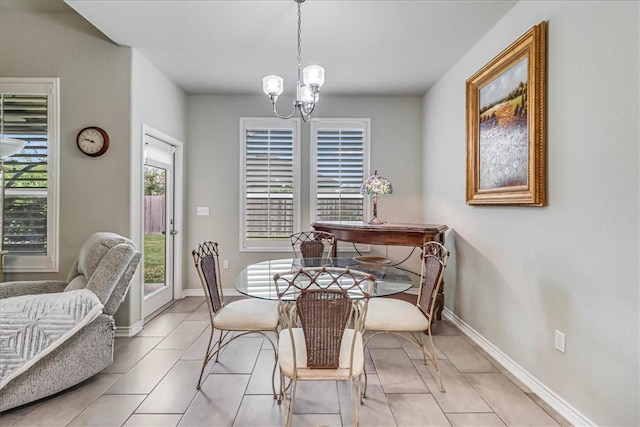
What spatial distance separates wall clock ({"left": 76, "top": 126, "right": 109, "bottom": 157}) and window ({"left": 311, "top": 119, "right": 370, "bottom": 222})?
240cm

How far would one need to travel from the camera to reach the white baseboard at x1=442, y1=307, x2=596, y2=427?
1.92m

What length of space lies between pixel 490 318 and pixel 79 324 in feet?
10.1

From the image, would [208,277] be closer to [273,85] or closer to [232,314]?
[232,314]

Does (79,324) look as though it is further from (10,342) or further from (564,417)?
(564,417)

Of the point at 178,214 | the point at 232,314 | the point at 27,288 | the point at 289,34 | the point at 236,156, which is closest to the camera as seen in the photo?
the point at 232,314

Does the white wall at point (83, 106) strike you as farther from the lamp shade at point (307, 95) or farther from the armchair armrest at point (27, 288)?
the lamp shade at point (307, 95)

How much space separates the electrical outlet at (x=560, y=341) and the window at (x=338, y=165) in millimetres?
2825

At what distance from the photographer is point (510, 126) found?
2.50 meters

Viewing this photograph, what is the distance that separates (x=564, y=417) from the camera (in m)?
1.97

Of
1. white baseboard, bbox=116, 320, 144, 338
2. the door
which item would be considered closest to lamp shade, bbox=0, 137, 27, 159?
the door

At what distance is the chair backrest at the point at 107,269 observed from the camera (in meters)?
2.34

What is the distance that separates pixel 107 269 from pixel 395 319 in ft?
6.72

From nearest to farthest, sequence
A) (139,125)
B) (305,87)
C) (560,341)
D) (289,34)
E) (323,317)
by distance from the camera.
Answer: (323,317) → (560,341) → (305,87) → (289,34) → (139,125)

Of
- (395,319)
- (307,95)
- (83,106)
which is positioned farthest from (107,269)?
(395,319)
